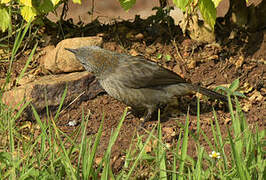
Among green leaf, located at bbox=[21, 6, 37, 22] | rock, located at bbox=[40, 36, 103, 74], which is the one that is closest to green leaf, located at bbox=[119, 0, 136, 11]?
rock, located at bbox=[40, 36, 103, 74]

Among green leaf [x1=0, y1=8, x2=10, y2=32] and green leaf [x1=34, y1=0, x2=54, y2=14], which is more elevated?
green leaf [x1=34, y1=0, x2=54, y2=14]

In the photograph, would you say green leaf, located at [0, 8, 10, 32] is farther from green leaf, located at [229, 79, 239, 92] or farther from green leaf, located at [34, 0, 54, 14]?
green leaf, located at [229, 79, 239, 92]

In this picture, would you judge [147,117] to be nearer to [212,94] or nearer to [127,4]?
[212,94]

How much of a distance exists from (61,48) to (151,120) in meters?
1.45

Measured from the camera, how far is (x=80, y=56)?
18.4ft

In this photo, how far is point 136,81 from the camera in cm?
557

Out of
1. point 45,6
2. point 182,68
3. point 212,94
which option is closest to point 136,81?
point 212,94

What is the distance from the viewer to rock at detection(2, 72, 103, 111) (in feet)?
18.2

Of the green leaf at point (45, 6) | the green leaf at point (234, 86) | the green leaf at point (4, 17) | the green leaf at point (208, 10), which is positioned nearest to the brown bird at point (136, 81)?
the green leaf at point (234, 86)

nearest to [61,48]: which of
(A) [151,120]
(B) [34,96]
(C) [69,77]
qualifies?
(C) [69,77]

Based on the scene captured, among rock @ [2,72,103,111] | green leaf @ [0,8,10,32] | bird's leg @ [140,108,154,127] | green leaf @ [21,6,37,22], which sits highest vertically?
Result: green leaf @ [21,6,37,22]

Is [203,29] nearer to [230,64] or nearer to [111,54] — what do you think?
[230,64]

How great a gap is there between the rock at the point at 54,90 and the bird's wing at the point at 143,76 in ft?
1.54

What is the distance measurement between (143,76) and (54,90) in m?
1.01
